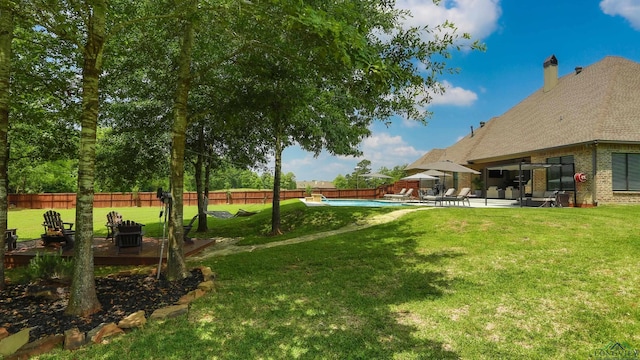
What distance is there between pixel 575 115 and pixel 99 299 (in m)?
22.1

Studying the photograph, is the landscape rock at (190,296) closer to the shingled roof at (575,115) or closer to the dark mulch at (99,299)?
the dark mulch at (99,299)

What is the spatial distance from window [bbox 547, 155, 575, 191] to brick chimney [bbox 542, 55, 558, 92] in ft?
28.9

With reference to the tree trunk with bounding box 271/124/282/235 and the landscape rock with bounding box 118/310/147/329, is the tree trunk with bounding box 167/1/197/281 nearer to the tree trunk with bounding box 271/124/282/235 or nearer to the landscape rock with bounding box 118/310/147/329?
the landscape rock with bounding box 118/310/147/329

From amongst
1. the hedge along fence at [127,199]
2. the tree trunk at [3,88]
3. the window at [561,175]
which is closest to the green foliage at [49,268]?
the tree trunk at [3,88]

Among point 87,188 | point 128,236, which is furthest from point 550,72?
point 87,188

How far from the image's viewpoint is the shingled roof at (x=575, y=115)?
1609cm

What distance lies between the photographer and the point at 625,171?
15539 millimetres

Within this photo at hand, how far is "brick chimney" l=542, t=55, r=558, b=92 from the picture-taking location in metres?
23.9

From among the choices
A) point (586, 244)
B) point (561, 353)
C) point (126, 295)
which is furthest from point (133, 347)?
point (586, 244)

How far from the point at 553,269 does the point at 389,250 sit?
132 inches

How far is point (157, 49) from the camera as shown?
788cm

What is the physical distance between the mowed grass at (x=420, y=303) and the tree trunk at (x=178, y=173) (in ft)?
2.66

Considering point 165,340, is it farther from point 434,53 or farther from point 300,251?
point 434,53

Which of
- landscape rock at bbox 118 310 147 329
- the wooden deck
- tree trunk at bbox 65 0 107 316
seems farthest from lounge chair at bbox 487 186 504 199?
tree trunk at bbox 65 0 107 316
